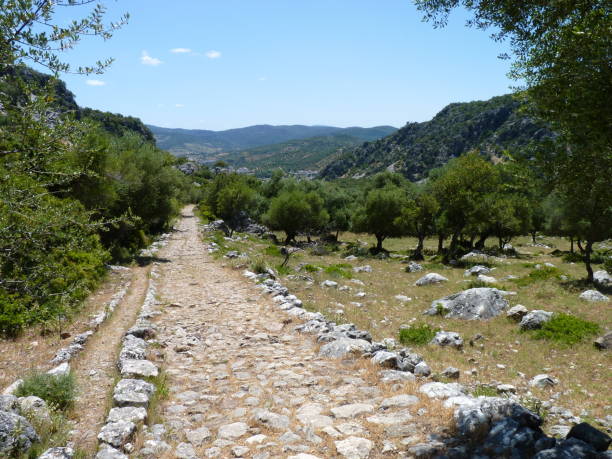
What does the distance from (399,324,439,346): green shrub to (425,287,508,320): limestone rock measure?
3873 mm

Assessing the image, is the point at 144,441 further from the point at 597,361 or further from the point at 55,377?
the point at 597,361

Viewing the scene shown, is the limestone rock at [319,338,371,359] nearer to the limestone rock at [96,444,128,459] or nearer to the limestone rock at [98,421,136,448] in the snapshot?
the limestone rock at [98,421,136,448]

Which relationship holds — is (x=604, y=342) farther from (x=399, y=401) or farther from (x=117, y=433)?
(x=117, y=433)

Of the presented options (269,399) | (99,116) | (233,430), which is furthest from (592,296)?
(99,116)

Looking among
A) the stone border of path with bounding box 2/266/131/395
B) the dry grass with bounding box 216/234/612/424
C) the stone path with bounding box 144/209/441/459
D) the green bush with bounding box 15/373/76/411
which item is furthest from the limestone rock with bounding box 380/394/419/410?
the stone border of path with bounding box 2/266/131/395

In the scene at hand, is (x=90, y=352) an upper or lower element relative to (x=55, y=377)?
lower

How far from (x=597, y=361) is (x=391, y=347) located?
6216 millimetres

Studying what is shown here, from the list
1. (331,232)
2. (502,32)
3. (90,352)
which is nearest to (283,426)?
(90,352)

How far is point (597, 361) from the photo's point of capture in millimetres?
11328

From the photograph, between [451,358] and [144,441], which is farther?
[451,358]

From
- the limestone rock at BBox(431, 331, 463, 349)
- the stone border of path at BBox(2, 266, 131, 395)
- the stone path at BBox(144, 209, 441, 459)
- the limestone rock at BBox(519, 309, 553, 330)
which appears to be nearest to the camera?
the stone path at BBox(144, 209, 441, 459)

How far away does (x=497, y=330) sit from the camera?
14836 mm

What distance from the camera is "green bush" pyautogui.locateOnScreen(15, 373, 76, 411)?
6.45 meters

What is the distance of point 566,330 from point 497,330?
222 cm
